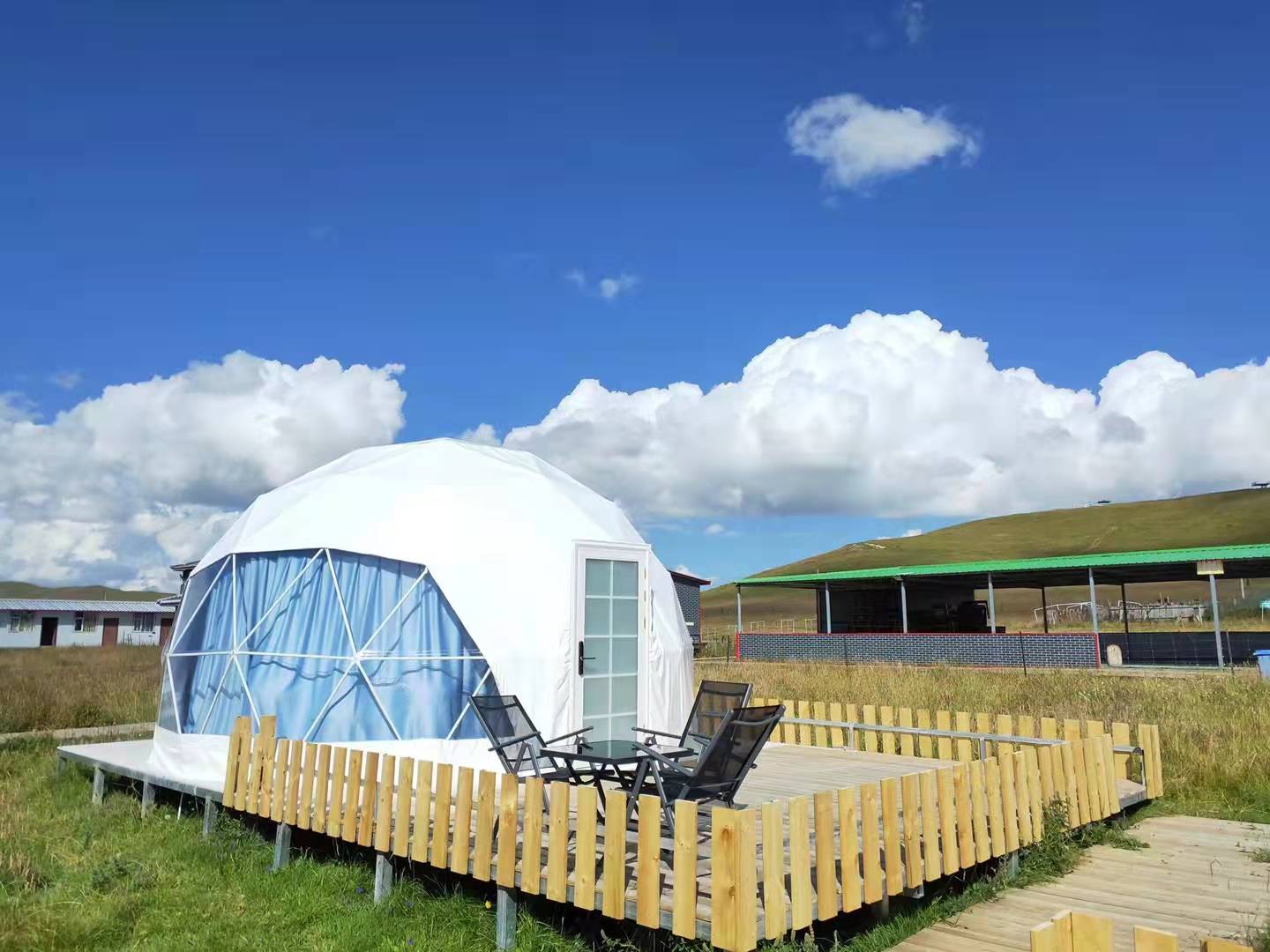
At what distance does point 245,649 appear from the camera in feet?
30.5

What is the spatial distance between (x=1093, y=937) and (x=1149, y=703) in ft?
39.2

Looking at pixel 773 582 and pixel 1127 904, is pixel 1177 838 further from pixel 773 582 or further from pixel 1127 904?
pixel 773 582

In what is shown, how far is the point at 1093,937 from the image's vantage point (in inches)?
86.0

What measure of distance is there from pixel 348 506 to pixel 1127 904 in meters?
7.88

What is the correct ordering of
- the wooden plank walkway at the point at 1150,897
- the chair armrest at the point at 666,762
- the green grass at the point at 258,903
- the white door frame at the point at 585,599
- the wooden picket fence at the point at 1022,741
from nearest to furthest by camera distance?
Answer: the wooden plank walkway at the point at 1150,897 < the green grass at the point at 258,903 < the chair armrest at the point at 666,762 < the wooden picket fence at the point at 1022,741 < the white door frame at the point at 585,599

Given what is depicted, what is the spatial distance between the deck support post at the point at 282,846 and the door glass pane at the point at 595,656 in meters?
3.29

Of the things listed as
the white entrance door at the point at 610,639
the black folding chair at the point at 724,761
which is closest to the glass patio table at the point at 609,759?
the black folding chair at the point at 724,761

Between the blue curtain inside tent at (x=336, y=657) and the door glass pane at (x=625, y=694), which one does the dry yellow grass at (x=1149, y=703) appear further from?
the blue curtain inside tent at (x=336, y=657)

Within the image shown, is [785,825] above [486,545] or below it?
below

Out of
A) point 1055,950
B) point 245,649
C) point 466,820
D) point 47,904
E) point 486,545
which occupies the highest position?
point 486,545

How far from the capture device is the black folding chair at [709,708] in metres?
7.71

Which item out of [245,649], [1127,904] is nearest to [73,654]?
[245,649]

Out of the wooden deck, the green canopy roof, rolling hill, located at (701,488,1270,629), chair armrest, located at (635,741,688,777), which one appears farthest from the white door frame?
rolling hill, located at (701,488,1270,629)

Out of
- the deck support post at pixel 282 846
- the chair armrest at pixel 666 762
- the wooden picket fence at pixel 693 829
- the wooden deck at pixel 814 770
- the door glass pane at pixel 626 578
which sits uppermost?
the door glass pane at pixel 626 578
